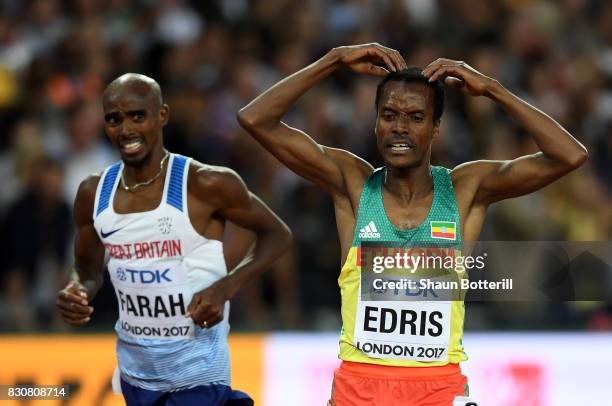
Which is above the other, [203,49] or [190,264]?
[203,49]

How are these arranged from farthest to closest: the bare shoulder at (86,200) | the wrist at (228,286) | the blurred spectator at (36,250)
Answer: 1. the blurred spectator at (36,250)
2. the bare shoulder at (86,200)
3. the wrist at (228,286)

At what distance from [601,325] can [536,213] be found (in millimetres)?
1313

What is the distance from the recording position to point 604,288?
9.47 metres

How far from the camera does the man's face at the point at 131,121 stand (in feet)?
21.6

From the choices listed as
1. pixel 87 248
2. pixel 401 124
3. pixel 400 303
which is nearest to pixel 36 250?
pixel 87 248

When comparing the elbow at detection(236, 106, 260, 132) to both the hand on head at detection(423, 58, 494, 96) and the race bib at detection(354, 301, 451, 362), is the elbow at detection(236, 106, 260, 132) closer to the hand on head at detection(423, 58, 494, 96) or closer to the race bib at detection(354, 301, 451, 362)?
the hand on head at detection(423, 58, 494, 96)

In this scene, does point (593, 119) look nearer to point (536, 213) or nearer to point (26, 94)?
point (536, 213)

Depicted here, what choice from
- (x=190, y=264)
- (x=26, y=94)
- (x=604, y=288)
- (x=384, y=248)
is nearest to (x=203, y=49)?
(x=26, y=94)

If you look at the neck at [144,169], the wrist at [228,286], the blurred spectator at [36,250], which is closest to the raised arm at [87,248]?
the neck at [144,169]

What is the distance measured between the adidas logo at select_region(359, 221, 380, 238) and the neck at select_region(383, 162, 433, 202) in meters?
0.23

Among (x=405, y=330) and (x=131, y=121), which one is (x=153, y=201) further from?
(x=405, y=330)

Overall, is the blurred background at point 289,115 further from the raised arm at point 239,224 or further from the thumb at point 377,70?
the thumb at point 377,70

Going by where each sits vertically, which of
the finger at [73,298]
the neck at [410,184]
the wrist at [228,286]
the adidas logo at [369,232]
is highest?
the neck at [410,184]

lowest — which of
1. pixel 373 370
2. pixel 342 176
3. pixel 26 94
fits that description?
pixel 373 370
